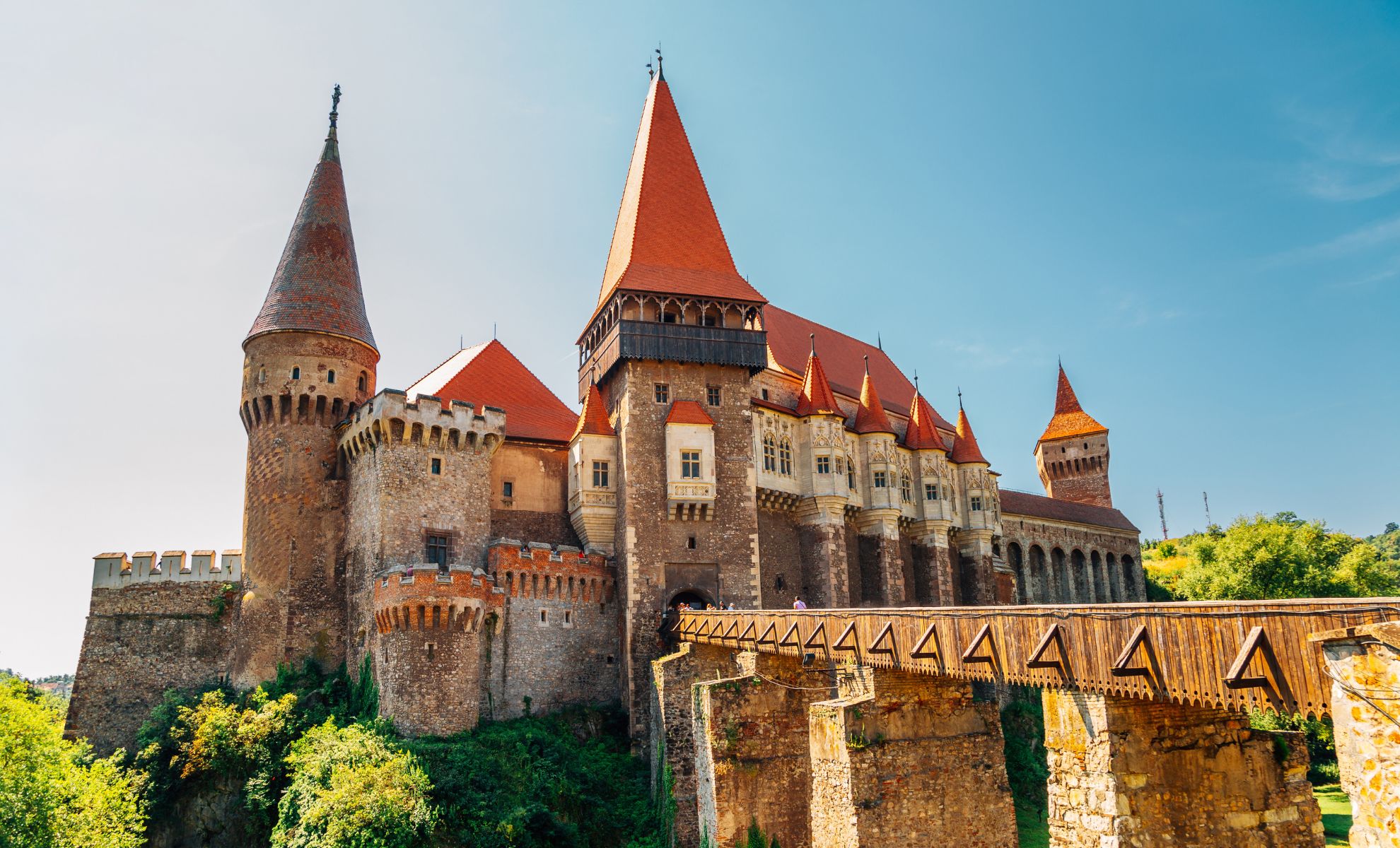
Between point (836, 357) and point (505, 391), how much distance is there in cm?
1669

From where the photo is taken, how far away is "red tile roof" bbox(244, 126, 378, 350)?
109 ft

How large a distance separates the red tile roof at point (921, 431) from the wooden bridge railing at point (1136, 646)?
26.1 metres

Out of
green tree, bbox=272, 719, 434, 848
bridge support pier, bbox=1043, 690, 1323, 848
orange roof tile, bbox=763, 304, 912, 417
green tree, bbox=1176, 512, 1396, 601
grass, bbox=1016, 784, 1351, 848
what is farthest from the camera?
green tree, bbox=1176, 512, 1396, 601

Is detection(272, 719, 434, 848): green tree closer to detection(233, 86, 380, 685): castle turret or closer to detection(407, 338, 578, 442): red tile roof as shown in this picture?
detection(233, 86, 380, 685): castle turret

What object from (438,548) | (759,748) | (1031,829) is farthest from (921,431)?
(759,748)

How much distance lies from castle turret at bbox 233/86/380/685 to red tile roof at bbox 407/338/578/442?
3.01 m

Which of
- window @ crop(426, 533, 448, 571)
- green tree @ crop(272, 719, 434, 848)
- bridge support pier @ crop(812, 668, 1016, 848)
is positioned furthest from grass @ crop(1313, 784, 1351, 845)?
window @ crop(426, 533, 448, 571)

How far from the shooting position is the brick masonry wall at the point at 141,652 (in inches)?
1190

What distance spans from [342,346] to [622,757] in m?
17.1

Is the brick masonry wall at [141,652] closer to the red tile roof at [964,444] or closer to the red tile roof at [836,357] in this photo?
the red tile roof at [836,357]

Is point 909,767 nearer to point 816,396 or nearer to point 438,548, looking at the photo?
point 438,548

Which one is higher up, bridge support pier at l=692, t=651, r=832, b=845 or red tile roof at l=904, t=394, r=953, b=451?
red tile roof at l=904, t=394, r=953, b=451

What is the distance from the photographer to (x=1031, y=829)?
29.4 m

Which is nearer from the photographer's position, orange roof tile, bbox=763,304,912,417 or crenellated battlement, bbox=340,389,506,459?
crenellated battlement, bbox=340,389,506,459
